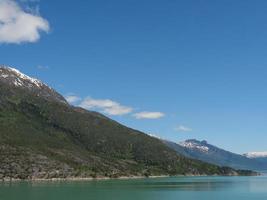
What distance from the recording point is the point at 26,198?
154000 mm

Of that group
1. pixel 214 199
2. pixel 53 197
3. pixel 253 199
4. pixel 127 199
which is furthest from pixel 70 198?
pixel 253 199

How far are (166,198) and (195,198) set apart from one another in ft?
31.2

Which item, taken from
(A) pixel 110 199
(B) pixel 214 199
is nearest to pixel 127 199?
(A) pixel 110 199

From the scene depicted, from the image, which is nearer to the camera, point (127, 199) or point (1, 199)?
point (1, 199)

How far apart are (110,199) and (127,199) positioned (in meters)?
5.07

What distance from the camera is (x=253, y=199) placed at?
166375 mm

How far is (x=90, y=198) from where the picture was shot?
160m

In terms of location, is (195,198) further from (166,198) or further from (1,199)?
(1,199)

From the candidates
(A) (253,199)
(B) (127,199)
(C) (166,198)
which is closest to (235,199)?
(A) (253,199)

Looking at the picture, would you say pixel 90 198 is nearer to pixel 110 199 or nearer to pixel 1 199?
pixel 110 199

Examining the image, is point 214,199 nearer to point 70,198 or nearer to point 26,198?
point 70,198

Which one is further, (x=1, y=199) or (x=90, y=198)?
(x=90, y=198)

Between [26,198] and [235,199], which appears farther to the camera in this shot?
[235,199]

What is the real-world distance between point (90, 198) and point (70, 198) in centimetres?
619
